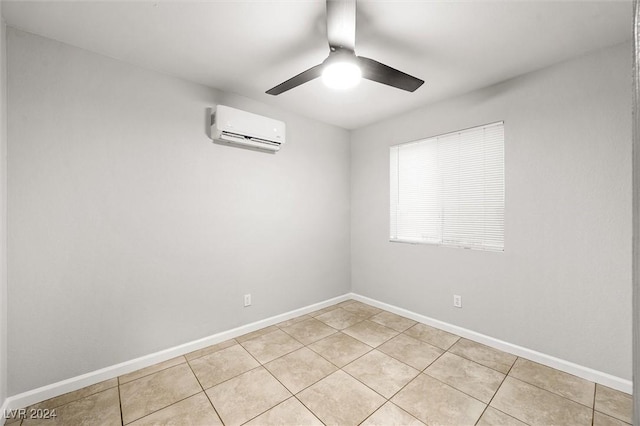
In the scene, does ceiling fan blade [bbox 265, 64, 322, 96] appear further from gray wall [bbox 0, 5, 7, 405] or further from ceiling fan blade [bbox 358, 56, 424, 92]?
gray wall [bbox 0, 5, 7, 405]

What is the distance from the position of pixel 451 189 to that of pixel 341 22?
2039 mm

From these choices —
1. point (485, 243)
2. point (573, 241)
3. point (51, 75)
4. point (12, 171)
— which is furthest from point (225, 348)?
point (573, 241)

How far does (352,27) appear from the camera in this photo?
4.97ft

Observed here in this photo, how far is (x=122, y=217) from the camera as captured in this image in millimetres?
2094

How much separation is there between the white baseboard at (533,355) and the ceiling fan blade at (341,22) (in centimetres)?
276

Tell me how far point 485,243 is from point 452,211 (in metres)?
0.45

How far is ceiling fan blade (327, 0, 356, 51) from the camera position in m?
1.44

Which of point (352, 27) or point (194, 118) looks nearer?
point (352, 27)

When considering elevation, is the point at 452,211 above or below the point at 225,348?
above

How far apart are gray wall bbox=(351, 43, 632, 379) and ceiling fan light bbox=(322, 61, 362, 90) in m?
1.62

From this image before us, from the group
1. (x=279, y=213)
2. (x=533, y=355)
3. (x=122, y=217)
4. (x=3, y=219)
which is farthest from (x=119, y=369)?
(x=533, y=355)

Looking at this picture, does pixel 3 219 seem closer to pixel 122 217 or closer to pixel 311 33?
pixel 122 217

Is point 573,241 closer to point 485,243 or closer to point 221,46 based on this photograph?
point 485,243

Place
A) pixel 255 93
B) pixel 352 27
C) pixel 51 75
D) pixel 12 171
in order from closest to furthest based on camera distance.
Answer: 1. pixel 352 27
2. pixel 12 171
3. pixel 51 75
4. pixel 255 93
